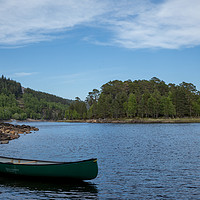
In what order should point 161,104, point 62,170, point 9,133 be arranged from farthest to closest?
1. point 161,104
2. point 9,133
3. point 62,170

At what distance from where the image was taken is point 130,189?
21.1 m

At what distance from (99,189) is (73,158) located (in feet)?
51.8

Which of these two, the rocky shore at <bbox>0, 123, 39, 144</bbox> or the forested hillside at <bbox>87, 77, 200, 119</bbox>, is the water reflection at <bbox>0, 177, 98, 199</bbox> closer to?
the rocky shore at <bbox>0, 123, 39, 144</bbox>

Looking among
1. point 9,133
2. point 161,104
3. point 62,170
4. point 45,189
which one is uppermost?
point 161,104

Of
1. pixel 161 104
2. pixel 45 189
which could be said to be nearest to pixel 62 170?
pixel 45 189

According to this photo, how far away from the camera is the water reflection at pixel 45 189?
19859mm

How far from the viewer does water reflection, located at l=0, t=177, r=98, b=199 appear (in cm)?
1986

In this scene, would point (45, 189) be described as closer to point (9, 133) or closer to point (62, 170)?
point (62, 170)

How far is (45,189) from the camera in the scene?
21547mm

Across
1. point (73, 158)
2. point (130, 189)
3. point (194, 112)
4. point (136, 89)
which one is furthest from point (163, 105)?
point (130, 189)

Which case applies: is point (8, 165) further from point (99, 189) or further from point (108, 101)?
point (108, 101)

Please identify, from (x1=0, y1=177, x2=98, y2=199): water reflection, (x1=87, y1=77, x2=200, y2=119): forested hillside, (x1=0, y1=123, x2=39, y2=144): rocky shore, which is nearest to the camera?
(x1=0, y1=177, x2=98, y2=199): water reflection

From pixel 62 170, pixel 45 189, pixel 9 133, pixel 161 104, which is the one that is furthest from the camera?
pixel 161 104

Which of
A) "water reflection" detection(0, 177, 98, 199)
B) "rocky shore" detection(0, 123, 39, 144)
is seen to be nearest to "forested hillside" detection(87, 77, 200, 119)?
"rocky shore" detection(0, 123, 39, 144)
